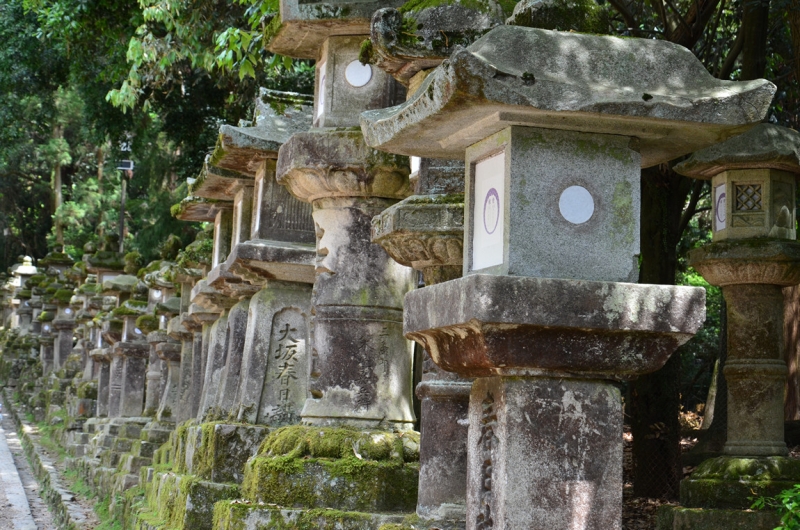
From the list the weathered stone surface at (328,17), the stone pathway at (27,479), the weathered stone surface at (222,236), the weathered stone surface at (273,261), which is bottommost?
the stone pathway at (27,479)

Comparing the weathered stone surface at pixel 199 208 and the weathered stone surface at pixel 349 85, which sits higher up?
the weathered stone surface at pixel 349 85

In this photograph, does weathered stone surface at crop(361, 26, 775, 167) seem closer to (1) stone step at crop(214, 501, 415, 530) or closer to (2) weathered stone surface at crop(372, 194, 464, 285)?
(2) weathered stone surface at crop(372, 194, 464, 285)

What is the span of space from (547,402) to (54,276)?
28.9m

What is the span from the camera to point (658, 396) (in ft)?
36.3

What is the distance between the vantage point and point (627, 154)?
504cm

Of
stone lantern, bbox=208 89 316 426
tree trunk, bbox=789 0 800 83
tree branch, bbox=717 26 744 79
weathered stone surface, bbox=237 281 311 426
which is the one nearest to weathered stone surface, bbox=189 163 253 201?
stone lantern, bbox=208 89 316 426

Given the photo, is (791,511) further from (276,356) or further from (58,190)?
(58,190)

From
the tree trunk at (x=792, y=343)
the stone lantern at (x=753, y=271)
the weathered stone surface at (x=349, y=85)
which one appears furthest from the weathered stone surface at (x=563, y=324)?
the tree trunk at (x=792, y=343)

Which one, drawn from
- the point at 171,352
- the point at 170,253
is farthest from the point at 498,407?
the point at 170,253

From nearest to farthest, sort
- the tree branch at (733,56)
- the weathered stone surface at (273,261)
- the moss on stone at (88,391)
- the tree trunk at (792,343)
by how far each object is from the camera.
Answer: the weathered stone surface at (273,261), the tree branch at (733,56), the tree trunk at (792,343), the moss on stone at (88,391)

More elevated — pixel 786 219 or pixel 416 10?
pixel 416 10

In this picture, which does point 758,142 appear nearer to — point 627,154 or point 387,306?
A: point 387,306

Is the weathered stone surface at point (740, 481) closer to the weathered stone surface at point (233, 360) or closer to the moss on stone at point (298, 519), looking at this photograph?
the moss on stone at point (298, 519)

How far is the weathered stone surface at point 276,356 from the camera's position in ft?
30.0
